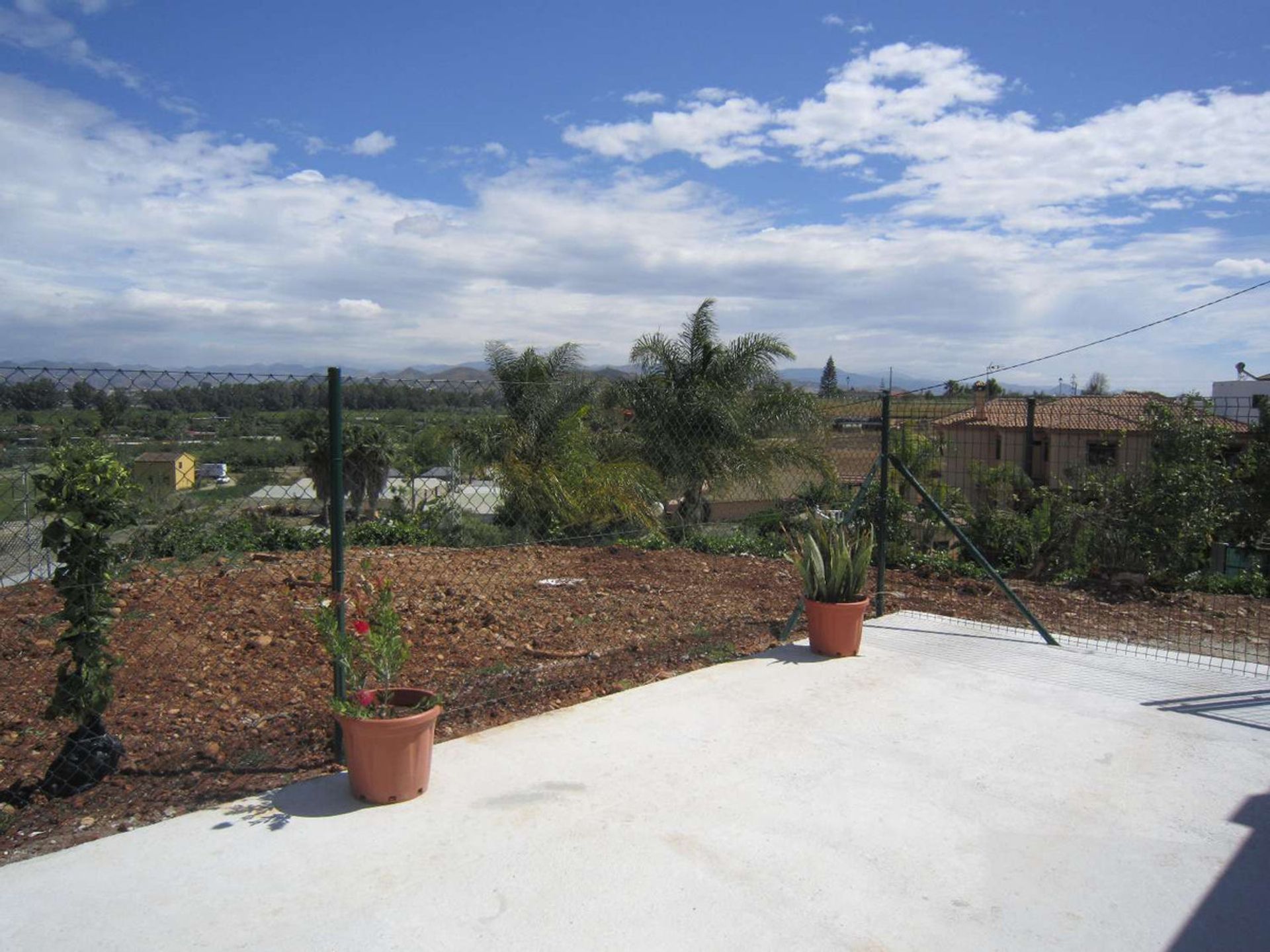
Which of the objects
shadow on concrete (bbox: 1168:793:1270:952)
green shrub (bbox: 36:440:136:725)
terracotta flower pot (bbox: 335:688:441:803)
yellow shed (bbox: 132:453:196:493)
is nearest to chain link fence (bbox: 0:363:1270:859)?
yellow shed (bbox: 132:453:196:493)

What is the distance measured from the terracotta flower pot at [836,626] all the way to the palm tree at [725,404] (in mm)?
6228

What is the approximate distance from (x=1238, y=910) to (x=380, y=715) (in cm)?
323

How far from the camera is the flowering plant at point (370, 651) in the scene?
3.68 metres

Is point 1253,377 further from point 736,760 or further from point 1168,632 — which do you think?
point 736,760

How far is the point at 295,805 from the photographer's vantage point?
3666 mm

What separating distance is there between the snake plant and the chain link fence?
33cm

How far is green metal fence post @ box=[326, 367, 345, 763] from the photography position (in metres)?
3.87

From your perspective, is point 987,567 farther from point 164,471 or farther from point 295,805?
point 164,471

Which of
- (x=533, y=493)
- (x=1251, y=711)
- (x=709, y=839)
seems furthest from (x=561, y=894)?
(x=533, y=493)

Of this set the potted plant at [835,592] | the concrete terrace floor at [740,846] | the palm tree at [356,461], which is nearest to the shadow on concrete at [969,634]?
the potted plant at [835,592]

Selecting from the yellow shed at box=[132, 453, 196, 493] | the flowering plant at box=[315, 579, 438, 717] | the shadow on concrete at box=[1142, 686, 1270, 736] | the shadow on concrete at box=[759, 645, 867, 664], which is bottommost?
the shadow on concrete at box=[759, 645, 867, 664]

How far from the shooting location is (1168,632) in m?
6.97

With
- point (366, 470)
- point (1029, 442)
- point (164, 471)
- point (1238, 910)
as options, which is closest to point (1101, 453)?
point (1029, 442)

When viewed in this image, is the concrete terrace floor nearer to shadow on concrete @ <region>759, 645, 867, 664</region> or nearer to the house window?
shadow on concrete @ <region>759, 645, 867, 664</region>
